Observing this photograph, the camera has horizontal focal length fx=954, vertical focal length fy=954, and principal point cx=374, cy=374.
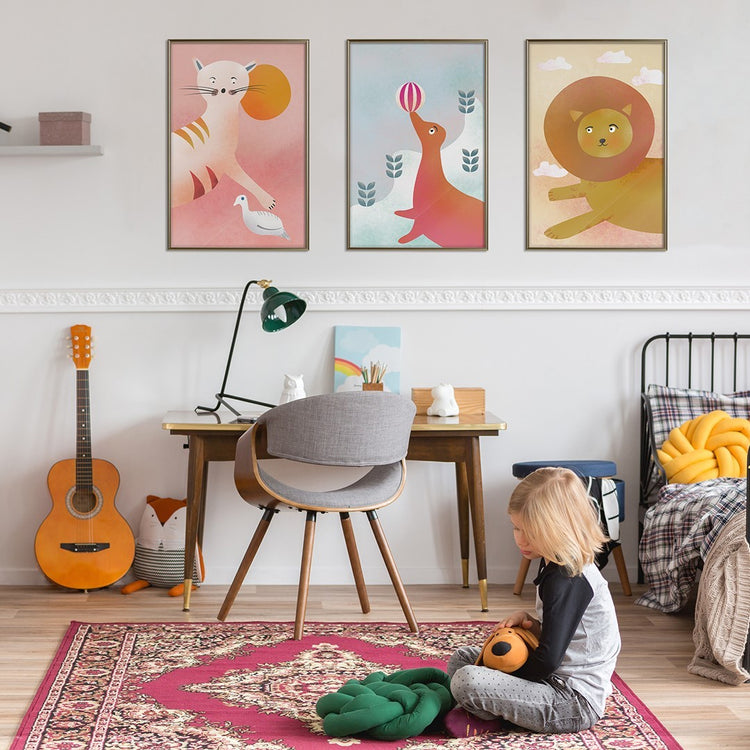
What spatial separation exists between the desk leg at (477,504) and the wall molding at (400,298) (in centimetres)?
66

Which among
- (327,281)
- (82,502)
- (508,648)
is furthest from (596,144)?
(82,502)

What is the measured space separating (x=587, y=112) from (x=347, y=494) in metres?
1.79

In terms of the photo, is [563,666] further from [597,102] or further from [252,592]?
[597,102]

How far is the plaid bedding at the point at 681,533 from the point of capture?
2959mm

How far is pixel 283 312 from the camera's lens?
362 centimetres

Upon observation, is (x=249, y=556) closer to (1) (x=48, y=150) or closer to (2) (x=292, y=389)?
(2) (x=292, y=389)

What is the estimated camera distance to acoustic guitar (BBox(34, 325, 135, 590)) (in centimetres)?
347

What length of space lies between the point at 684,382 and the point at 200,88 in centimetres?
218

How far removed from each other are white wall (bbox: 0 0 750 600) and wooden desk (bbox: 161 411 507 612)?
361 mm

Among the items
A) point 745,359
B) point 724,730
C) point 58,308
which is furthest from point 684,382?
point 58,308

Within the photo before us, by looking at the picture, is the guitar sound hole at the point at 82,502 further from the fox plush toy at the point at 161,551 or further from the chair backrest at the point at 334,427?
the chair backrest at the point at 334,427

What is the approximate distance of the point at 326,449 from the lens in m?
2.84

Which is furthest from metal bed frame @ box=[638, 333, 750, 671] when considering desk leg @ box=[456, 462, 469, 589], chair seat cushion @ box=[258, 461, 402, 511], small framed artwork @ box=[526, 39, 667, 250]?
chair seat cushion @ box=[258, 461, 402, 511]

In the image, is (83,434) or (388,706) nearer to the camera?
(388,706)
